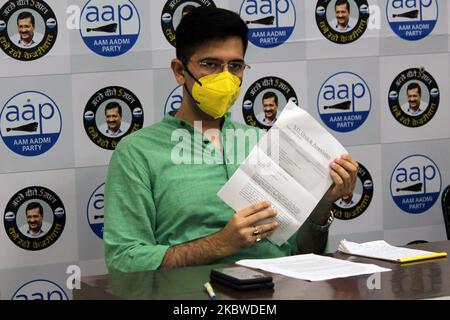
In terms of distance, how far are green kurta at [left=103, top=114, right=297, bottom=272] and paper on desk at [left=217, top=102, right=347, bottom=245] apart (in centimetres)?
22

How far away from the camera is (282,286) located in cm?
208

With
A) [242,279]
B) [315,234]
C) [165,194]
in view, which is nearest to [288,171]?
[315,234]

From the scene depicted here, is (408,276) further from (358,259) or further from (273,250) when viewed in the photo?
(273,250)

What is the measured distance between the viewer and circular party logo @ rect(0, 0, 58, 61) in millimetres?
2844

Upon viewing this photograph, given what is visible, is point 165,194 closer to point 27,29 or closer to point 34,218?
point 34,218

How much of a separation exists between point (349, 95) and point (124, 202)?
1.17 metres

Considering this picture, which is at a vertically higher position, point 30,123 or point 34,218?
point 30,123

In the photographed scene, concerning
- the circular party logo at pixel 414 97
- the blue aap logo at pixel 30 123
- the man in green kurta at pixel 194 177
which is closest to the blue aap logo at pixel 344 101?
the circular party logo at pixel 414 97

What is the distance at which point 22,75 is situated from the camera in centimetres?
287

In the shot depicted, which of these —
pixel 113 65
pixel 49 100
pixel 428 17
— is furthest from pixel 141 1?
pixel 428 17

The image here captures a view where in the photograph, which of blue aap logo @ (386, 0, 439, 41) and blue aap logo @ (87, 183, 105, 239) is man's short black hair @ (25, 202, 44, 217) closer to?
blue aap logo @ (87, 183, 105, 239)

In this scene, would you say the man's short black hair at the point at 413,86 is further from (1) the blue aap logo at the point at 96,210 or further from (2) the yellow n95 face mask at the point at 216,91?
(1) the blue aap logo at the point at 96,210

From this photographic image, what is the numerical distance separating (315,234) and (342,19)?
1015mm

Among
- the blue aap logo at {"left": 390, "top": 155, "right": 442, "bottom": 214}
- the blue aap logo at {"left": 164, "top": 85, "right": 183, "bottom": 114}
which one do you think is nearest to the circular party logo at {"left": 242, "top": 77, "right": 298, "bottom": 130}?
the blue aap logo at {"left": 164, "top": 85, "right": 183, "bottom": 114}
